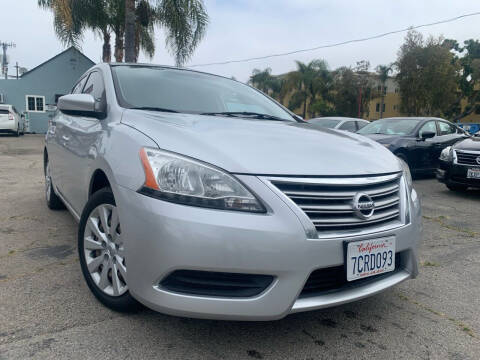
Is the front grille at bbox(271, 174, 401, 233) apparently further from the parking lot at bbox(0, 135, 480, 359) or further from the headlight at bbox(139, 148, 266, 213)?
the parking lot at bbox(0, 135, 480, 359)

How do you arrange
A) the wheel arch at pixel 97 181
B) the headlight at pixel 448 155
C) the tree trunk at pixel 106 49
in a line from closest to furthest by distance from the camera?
the wheel arch at pixel 97 181 → the headlight at pixel 448 155 → the tree trunk at pixel 106 49

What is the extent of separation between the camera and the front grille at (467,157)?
579cm

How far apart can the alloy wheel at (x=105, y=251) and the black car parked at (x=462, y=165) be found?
5.57 m

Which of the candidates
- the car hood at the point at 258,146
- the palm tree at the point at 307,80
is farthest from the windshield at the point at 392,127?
the palm tree at the point at 307,80

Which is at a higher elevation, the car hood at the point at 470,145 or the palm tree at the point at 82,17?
the palm tree at the point at 82,17

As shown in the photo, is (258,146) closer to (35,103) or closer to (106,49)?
(106,49)

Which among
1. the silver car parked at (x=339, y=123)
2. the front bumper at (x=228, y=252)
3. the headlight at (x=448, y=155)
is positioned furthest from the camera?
the silver car parked at (x=339, y=123)

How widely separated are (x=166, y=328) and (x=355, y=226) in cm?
104

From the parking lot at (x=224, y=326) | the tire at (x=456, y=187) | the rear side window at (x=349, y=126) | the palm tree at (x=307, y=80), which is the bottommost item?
→ the parking lot at (x=224, y=326)

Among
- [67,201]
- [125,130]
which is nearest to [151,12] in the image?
[67,201]

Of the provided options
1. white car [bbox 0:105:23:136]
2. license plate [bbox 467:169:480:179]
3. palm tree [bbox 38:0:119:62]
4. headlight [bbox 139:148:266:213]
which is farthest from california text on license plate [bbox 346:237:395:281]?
white car [bbox 0:105:23:136]

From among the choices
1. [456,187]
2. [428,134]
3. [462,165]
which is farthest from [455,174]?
[428,134]

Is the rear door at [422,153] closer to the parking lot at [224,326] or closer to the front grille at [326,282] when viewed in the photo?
the parking lot at [224,326]

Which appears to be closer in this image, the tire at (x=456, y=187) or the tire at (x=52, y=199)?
the tire at (x=52, y=199)
